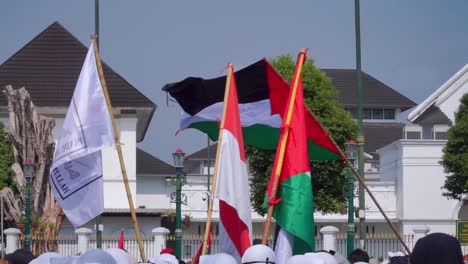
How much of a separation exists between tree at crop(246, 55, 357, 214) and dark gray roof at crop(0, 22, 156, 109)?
17.9 feet

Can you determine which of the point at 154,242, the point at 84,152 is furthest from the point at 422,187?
the point at 84,152

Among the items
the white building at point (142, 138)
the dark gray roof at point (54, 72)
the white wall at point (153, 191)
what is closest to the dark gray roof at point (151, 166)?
the white wall at point (153, 191)

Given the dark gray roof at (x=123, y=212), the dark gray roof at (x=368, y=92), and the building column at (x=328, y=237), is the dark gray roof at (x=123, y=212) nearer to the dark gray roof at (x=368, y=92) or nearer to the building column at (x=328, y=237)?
the building column at (x=328, y=237)

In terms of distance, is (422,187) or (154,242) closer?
(154,242)

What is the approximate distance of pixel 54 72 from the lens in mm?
52906

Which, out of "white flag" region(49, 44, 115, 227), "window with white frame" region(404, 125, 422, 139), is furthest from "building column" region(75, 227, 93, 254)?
"window with white frame" region(404, 125, 422, 139)

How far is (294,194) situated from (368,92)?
7492 cm

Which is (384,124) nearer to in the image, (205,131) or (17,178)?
(17,178)

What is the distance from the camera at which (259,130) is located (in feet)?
50.7

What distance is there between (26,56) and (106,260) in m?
47.1

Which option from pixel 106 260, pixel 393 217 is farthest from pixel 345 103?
pixel 106 260

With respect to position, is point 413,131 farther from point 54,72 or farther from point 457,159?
point 54,72

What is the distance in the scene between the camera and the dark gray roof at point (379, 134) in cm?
8031

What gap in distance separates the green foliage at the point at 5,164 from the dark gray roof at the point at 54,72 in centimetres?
346
